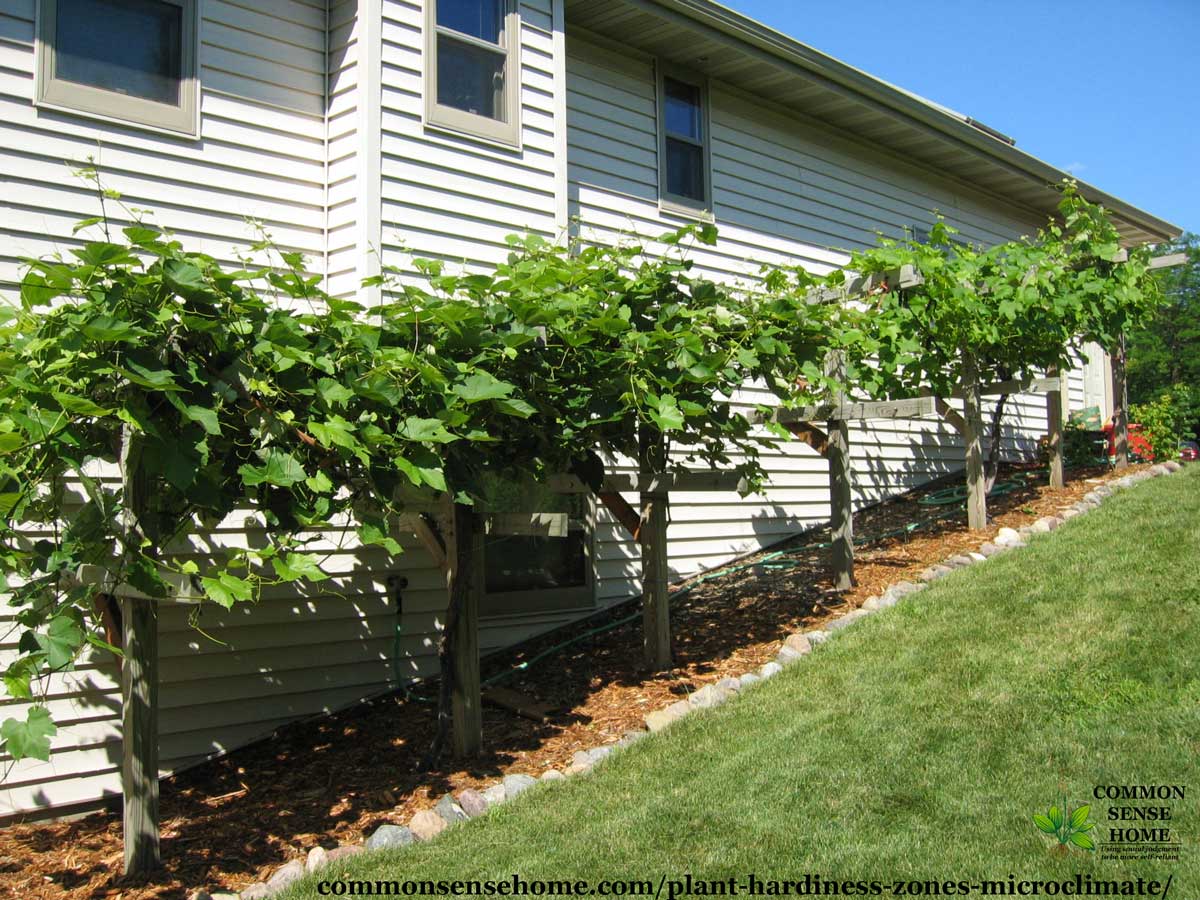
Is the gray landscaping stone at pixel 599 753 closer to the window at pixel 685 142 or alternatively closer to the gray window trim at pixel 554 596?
the gray window trim at pixel 554 596

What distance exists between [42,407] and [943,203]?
10598 mm

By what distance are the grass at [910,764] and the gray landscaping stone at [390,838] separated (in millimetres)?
127

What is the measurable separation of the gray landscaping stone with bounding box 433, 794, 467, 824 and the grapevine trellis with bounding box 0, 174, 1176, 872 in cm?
65

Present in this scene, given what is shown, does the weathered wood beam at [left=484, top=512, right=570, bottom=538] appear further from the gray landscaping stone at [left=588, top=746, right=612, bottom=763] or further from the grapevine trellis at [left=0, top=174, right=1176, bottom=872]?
the gray landscaping stone at [left=588, top=746, right=612, bottom=763]

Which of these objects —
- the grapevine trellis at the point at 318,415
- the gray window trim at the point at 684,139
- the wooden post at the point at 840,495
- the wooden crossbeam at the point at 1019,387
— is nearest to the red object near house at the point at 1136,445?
the wooden crossbeam at the point at 1019,387

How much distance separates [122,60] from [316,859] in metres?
4.36

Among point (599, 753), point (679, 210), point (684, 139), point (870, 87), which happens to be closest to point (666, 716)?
point (599, 753)

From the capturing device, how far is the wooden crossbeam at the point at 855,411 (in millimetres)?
7051

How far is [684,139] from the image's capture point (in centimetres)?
880

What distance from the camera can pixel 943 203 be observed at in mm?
11812

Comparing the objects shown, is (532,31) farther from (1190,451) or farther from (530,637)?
(1190,451)

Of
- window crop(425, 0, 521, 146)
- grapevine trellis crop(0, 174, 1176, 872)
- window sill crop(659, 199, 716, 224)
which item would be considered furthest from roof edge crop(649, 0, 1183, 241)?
grapevine trellis crop(0, 174, 1176, 872)

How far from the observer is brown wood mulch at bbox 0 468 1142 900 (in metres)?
4.31

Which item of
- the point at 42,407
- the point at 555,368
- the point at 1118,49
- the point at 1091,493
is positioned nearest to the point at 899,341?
the point at 1091,493
